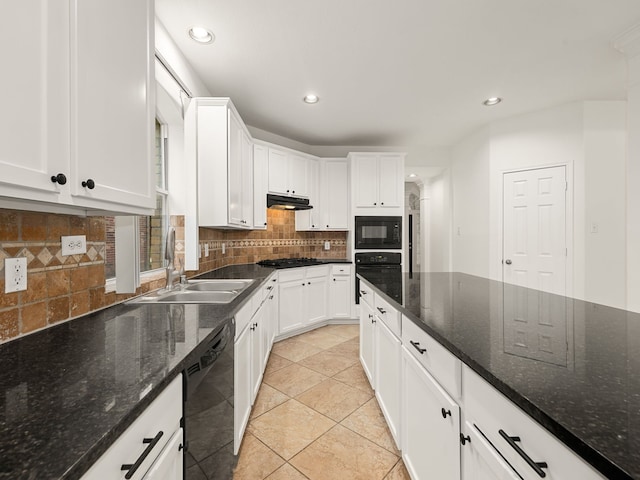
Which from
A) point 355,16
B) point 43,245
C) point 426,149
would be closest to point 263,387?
point 43,245

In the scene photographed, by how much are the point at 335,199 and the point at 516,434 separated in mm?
3802

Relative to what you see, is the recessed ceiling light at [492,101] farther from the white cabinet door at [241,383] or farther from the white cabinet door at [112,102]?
the white cabinet door at [241,383]

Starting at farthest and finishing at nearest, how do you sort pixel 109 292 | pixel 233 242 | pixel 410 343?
pixel 233 242 → pixel 109 292 → pixel 410 343

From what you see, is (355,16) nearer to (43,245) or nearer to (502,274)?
(43,245)

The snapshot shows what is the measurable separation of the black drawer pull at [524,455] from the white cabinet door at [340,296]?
10.9ft

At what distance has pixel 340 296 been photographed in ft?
13.1

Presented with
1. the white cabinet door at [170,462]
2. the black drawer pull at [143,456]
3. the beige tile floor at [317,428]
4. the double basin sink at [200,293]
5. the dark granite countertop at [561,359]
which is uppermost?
the dark granite countertop at [561,359]

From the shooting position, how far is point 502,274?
3.74 metres

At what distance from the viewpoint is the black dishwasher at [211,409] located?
0.90 metres

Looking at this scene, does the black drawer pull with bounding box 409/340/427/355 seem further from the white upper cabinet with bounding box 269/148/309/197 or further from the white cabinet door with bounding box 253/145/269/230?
the white upper cabinet with bounding box 269/148/309/197

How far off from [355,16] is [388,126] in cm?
209

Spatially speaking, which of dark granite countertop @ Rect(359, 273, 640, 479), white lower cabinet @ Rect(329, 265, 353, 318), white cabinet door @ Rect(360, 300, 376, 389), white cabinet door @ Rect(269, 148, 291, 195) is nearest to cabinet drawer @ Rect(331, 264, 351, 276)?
white lower cabinet @ Rect(329, 265, 353, 318)

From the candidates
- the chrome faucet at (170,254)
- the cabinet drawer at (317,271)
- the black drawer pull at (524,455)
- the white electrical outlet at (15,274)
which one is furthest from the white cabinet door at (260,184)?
the black drawer pull at (524,455)

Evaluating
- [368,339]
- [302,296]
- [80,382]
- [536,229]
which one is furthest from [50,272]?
[536,229]
